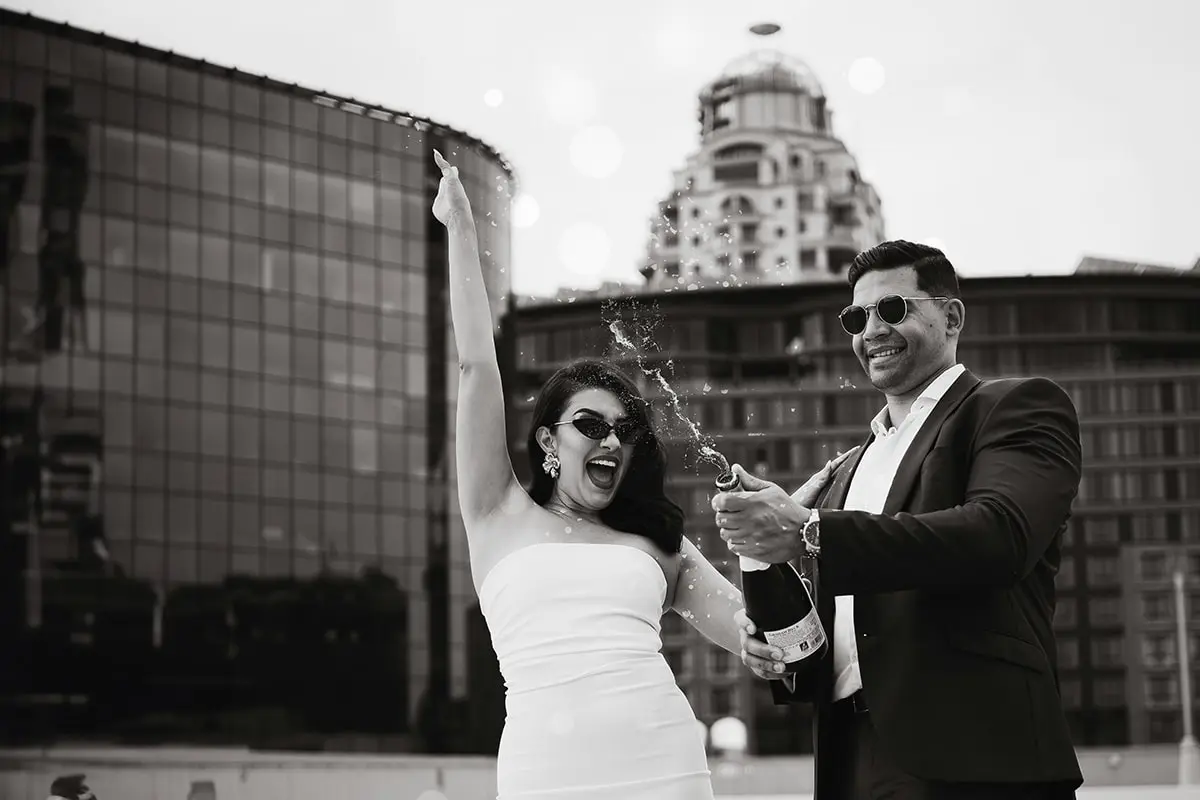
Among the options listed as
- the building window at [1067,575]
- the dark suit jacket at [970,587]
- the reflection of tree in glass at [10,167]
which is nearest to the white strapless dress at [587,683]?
the dark suit jacket at [970,587]

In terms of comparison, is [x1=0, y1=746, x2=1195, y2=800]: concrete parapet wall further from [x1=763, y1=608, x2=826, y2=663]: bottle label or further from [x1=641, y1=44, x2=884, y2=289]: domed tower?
[x1=641, y1=44, x2=884, y2=289]: domed tower

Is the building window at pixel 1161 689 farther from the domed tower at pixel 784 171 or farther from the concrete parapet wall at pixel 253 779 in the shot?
the concrete parapet wall at pixel 253 779

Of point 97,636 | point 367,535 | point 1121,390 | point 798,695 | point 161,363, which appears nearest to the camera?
point 798,695

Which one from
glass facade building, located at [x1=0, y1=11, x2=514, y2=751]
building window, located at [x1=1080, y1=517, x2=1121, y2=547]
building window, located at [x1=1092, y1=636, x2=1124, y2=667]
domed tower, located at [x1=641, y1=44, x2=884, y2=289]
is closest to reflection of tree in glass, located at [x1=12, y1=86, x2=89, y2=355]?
glass facade building, located at [x1=0, y1=11, x2=514, y2=751]

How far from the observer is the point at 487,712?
51469 mm

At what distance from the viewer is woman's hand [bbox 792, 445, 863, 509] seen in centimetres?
349

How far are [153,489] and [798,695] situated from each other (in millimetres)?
43239

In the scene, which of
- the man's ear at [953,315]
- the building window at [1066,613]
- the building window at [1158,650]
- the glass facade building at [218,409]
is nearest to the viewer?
the man's ear at [953,315]

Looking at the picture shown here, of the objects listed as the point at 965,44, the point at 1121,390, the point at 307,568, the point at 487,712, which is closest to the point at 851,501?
the point at 307,568

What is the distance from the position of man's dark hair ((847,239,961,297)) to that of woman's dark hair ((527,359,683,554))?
0.61 m

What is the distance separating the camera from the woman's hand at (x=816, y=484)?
349 centimetres

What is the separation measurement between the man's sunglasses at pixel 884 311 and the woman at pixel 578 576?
0.40m

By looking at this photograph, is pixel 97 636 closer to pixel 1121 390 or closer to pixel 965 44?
pixel 965 44

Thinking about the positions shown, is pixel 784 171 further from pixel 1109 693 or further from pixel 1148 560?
pixel 1109 693
